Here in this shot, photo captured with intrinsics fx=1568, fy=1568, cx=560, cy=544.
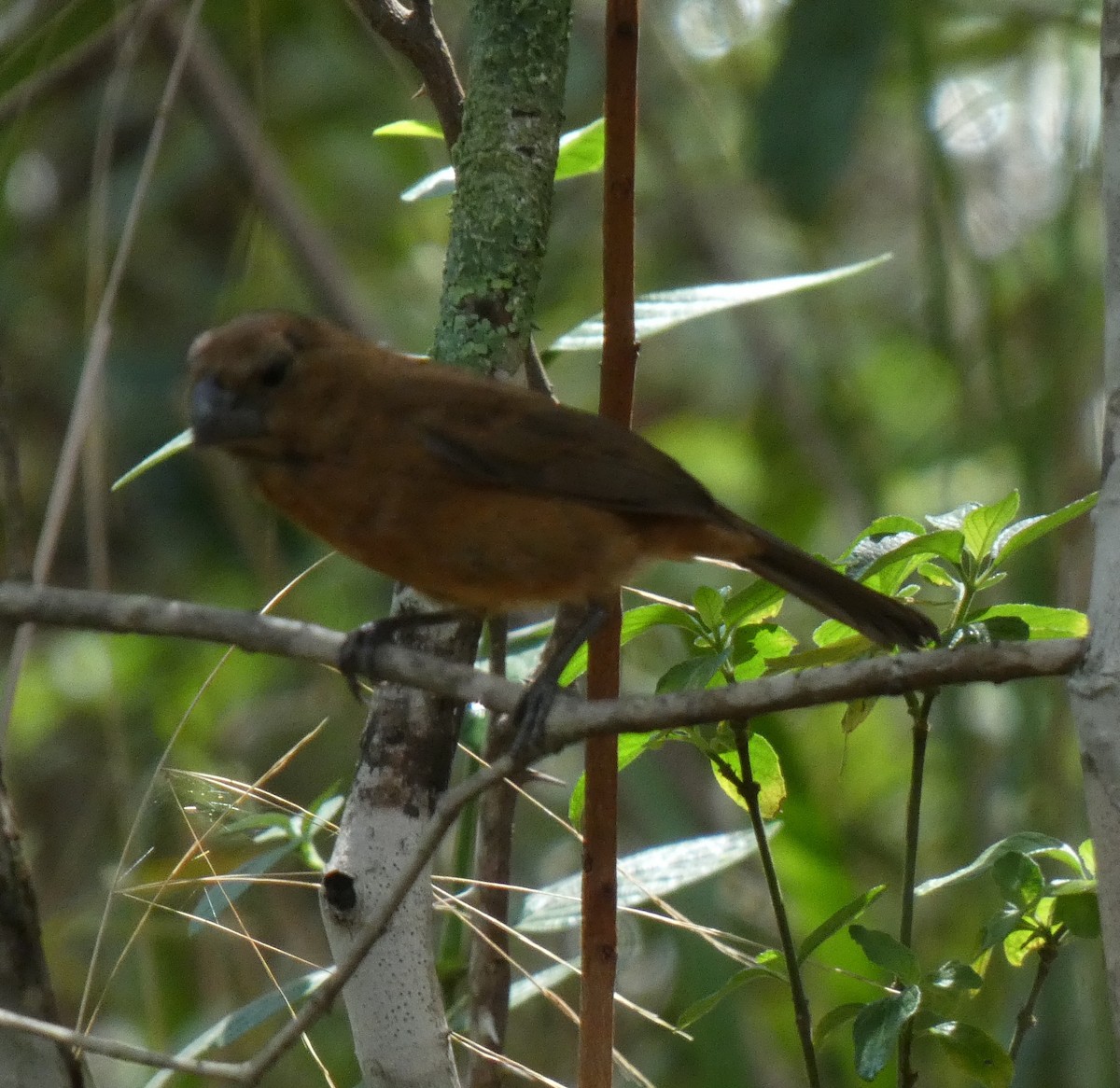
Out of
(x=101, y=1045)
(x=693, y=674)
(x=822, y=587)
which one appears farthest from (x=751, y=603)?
(x=101, y=1045)

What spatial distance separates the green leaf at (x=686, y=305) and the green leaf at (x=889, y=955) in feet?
3.77

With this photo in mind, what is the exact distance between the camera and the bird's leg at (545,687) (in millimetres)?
2086

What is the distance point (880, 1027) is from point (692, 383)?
19.7ft

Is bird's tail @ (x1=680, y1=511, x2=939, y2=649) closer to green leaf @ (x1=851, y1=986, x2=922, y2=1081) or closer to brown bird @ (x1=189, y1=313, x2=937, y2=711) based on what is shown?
brown bird @ (x1=189, y1=313, x2=937, y2=711)

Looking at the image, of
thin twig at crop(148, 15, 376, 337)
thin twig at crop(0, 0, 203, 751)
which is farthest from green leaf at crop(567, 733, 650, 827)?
thin twig at crop(148, 15, 376, 337)

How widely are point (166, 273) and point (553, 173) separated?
4394 mm

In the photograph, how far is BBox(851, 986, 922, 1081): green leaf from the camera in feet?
5.93

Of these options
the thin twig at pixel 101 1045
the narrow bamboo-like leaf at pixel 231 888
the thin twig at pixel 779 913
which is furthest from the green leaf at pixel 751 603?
the thin twig at pixel 101 1045

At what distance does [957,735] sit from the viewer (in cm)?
447

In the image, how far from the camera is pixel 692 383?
768 centimetres

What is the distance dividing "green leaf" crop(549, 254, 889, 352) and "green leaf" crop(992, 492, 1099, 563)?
30.4 inches

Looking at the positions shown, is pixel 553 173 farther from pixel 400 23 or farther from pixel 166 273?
pixel 166 273

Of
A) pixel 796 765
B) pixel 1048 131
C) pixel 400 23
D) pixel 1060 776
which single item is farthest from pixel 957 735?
pixel 400 23

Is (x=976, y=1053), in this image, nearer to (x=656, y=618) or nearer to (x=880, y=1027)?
(x=880, y=1027)
